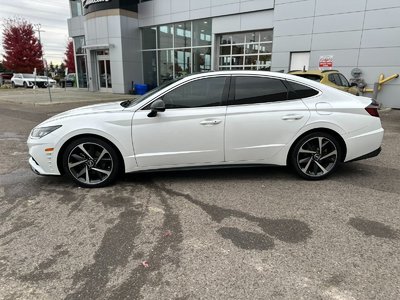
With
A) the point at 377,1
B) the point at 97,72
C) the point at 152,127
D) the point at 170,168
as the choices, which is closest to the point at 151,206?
the point at 170,168

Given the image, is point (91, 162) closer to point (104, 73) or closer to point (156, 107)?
point (156, 107)

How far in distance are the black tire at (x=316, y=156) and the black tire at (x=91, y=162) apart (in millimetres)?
2636

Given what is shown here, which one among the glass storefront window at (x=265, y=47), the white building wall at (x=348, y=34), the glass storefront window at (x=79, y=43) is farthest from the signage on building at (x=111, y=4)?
the white building wall at (x=348, y=34)

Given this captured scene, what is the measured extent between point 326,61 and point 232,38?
6.21 m

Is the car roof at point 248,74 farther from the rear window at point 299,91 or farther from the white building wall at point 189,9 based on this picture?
the white building wall at point 189,9

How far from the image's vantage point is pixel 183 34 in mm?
20891

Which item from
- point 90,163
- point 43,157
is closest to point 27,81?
point 43,157

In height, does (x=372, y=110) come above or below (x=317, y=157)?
above

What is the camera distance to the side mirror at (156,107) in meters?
4.07

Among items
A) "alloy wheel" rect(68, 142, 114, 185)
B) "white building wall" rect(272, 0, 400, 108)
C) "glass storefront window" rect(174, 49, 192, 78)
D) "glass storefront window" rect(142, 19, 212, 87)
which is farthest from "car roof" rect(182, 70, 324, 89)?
"glass storefront window" rect(174, 49, 192, 78)

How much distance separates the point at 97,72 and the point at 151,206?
23.9 meters

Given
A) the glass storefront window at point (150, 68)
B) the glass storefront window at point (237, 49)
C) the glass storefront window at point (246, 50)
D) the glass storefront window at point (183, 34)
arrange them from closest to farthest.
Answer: the glass storefront window at point (246, 50) < the glass storefront window at point (237, 49) < the glass storefront window at point (183, 34) < the glass storefront window at point (150, 68)

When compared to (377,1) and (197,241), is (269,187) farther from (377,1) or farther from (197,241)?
(377,1)

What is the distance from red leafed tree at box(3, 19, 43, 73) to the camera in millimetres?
41719
